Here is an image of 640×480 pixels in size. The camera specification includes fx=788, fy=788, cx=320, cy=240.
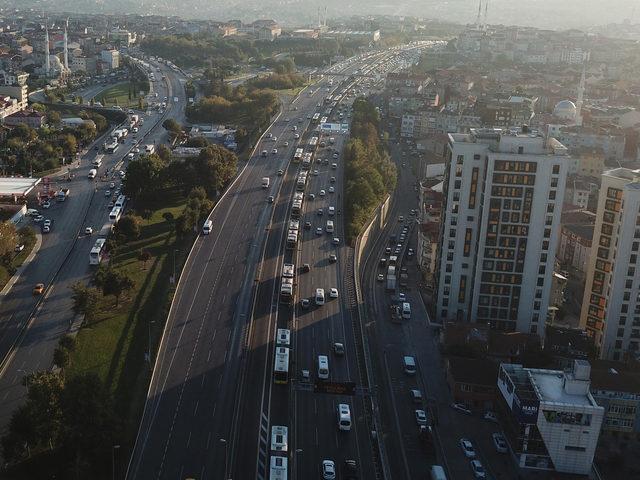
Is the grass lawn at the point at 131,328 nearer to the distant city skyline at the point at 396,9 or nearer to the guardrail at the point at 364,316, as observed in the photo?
the guardrail at the point at 364,316

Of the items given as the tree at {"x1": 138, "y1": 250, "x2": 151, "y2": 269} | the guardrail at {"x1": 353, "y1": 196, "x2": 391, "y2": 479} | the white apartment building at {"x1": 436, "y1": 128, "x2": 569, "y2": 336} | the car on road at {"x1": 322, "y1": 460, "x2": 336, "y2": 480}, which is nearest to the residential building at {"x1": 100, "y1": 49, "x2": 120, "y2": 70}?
the guardrail at {"x1": 353, "y1": 196, "x2": 391, "y2": 479}

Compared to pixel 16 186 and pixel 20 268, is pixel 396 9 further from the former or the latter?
pixel 20 268

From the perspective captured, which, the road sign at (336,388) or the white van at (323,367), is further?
the white van at (323,367)

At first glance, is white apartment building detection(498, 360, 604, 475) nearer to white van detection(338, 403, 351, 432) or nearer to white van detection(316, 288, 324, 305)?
white van detection(338, 403, 351, 432)

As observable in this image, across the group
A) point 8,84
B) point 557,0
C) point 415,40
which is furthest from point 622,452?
point 557,0

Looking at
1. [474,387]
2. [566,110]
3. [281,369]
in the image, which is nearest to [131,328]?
[281,369]

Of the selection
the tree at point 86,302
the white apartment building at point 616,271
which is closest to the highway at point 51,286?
the tree at point 86,302
